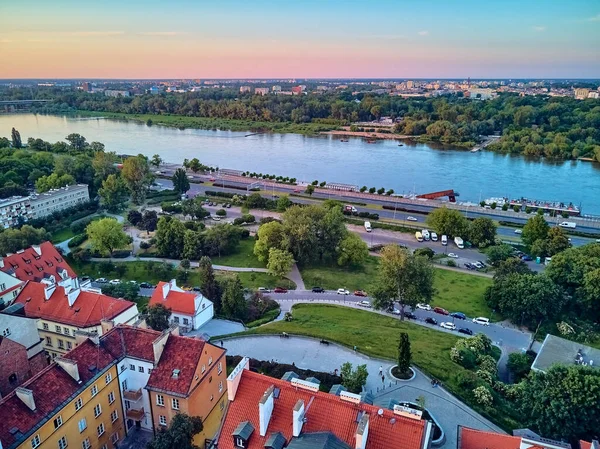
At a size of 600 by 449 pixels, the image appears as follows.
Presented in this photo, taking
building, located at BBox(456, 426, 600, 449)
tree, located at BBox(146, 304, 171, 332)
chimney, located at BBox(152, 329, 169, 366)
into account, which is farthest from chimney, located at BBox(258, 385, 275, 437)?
tree, located at BBox(146, 304, 171, 332)

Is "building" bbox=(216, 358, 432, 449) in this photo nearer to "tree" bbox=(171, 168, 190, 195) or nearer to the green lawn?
the green lawn

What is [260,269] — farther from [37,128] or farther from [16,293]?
[37,128]

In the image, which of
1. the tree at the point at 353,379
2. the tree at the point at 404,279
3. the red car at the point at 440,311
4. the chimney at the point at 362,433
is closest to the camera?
the chimney at the point at 362,433

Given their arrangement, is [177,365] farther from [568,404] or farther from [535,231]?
[535,231]

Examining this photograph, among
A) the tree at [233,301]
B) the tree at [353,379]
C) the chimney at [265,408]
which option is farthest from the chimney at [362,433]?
the tree at [233,301]

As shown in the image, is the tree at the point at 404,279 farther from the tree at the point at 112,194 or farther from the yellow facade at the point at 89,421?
the tree at the point at 112,194
